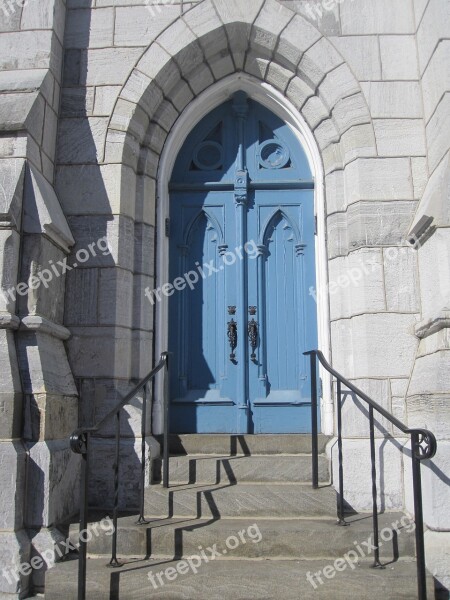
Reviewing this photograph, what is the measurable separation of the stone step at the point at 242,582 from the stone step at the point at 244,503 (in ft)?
1.71

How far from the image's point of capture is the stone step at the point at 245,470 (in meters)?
4.39

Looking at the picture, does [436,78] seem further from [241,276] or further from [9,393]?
[9,393]

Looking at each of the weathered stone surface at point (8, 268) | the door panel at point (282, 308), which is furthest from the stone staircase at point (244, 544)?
the weathered stone surface at point (8, 268)

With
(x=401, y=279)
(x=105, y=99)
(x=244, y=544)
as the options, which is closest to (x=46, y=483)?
(x=244, y=544)

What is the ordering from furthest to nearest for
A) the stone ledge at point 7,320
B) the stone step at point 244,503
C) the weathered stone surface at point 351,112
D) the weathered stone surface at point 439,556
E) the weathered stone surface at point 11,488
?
the weathered stone surface at point 351,112
the stone step at point 244,503
the stone ledge at point 7,320
the weathered stone surface at point 11,488
the weathered stone surface at point 439,556

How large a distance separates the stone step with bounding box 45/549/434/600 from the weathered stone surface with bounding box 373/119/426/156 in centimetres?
313

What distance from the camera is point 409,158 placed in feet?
15.8

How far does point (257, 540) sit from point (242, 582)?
0.38 metres

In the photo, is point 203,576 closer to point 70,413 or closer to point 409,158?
point 70,413

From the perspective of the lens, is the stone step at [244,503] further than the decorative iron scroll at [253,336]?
No

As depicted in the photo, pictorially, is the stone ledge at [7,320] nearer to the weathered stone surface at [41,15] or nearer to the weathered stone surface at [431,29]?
the weathered stone surface at [41,15]

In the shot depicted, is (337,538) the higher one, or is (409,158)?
(409,158)

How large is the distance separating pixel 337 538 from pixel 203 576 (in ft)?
2.92

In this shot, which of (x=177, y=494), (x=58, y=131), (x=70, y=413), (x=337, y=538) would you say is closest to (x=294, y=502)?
(x=337, y=538)
